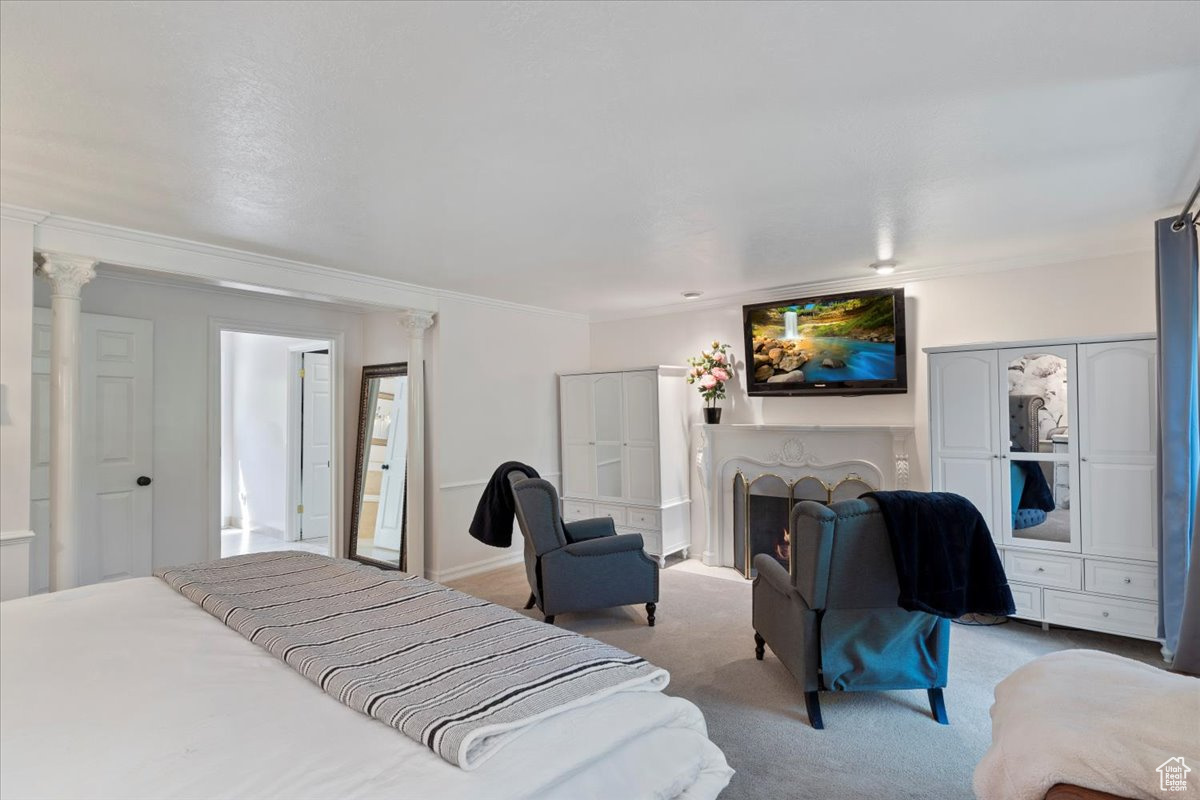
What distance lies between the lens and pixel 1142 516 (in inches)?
132

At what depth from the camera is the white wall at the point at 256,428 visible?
6.45 m

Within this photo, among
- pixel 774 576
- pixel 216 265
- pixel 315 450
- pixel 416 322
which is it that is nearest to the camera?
pixel 774 576

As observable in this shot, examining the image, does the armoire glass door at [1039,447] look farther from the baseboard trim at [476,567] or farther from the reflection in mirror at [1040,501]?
the baseboard trim at [476,567]

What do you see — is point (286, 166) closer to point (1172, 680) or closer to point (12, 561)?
point (12, 561)

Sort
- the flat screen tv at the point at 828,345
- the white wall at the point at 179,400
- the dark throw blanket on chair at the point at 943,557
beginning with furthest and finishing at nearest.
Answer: the flat screen tv at the point at 828,345 < the white wall at the point at 179,400 < the dark throw blanket on chair at the point at 943,557

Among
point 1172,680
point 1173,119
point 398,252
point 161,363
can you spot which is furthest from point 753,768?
point 161,363

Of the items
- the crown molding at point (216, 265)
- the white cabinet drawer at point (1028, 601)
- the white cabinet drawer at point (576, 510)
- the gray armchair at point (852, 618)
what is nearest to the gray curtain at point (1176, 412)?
the white cabinet drawer at point (1028, 601)

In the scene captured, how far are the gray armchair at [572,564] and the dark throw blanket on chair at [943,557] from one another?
1681 millimetres

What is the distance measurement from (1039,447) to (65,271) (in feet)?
17.7

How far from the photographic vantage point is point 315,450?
20.8 feet

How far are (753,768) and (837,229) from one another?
8.70ft

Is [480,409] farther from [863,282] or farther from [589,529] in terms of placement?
[863,282]

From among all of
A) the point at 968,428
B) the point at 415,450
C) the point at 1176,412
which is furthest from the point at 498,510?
the point at 1176,412

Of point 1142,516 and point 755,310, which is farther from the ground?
point 755,310
